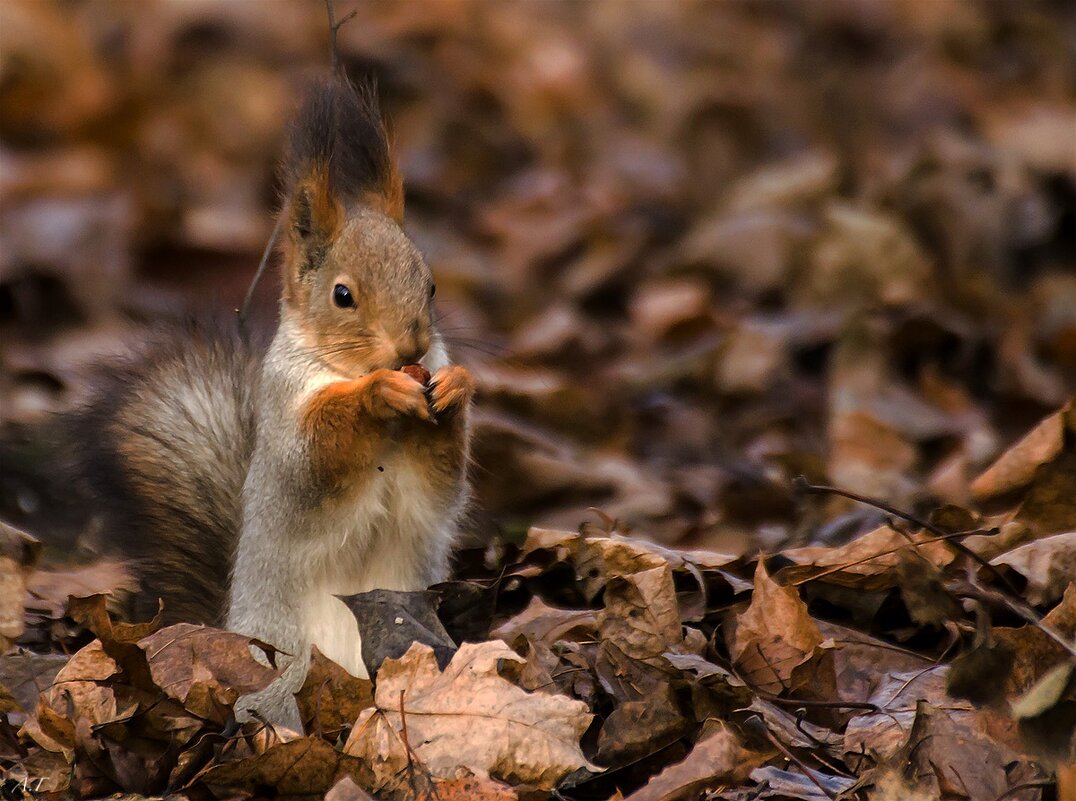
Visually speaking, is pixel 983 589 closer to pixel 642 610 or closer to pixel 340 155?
pixel 642 610

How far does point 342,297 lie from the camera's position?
10.3 ft

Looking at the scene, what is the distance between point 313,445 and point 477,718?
733 millimetres

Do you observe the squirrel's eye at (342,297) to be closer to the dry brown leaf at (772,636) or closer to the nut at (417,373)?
the nut at (417,373)

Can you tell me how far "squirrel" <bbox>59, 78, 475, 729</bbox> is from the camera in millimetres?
3025

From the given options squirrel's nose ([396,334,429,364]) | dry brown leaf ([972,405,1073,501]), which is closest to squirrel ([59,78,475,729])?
squirrel's nose ([396,334,429,364])

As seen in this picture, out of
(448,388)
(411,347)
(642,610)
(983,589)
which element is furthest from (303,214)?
(983,589)

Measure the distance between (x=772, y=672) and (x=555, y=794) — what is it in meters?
0.54

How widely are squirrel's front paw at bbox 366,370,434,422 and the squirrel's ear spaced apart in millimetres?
486

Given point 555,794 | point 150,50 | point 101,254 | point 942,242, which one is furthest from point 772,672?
point 150,50

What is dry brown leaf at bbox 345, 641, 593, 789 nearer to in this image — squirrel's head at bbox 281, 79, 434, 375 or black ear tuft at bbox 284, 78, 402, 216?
squirrel's head at bbox 281, 79, 434, 375

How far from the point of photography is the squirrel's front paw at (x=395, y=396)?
2887 millimetres

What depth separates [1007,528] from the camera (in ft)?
10.7

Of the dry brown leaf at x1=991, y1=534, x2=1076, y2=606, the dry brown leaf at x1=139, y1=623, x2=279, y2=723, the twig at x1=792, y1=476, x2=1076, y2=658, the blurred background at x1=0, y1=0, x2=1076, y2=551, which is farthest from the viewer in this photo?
the blurred background at x1=0, y1=0, x2=1076, y2=551

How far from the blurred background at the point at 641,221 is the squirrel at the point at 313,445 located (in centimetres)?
42
